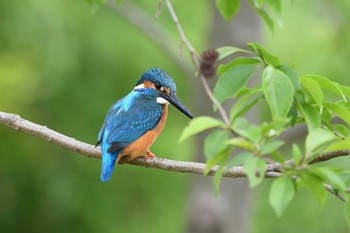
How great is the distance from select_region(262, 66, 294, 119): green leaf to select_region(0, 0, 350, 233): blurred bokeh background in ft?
14.9

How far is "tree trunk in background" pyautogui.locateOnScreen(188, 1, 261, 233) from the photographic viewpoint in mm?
6551

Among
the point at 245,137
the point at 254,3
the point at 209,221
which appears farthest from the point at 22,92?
the point at 245,137

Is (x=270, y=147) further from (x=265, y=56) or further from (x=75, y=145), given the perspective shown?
(x=75, y=145)

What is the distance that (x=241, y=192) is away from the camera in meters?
6.81

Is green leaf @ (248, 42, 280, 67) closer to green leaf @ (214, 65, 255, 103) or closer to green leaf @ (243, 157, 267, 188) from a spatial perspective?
green leaf @ (214, 65, 255, 103)

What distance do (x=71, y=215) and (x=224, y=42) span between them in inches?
152

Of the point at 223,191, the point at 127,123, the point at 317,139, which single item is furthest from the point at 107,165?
the point at 223,191

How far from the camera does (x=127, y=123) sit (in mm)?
3426

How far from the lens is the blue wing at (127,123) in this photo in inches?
125

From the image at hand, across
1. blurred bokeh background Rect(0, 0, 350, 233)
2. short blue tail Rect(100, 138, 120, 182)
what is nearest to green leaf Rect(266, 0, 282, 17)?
short blue tail Rect(100, 138, 120, 182)

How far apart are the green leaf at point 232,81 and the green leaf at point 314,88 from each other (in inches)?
5.7

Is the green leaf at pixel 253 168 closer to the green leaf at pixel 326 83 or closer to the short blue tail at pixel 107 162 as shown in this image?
the green leaf at pixel 326 83

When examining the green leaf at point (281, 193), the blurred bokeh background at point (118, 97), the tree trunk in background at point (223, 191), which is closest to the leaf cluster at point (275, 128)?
the green leaf at point (281, 193)

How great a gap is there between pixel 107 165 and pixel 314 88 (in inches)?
47.1
